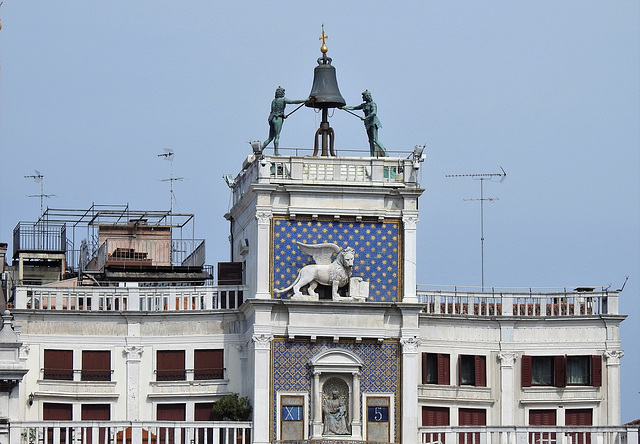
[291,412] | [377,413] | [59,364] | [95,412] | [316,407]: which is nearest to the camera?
[316,407]

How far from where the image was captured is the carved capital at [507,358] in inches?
3167

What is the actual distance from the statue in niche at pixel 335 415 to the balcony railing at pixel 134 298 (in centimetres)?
592

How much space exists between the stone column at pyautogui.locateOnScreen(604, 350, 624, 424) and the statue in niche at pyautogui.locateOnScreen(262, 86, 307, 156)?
652 inches

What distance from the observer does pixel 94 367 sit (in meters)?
78.6

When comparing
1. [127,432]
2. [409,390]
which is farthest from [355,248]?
[127,432]

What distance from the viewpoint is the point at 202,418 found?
78.6 meters

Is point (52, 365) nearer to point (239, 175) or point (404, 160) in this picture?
point (239, 175)

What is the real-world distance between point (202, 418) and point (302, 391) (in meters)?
4.91

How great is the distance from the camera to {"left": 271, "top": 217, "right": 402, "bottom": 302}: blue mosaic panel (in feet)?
252

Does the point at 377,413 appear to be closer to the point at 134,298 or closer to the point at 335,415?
the point at 335,415

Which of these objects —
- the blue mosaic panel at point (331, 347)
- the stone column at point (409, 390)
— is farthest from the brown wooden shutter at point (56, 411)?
the stone column at point (409, 390)

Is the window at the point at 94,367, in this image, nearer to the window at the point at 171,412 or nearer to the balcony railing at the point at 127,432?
the window at the point at 171,412

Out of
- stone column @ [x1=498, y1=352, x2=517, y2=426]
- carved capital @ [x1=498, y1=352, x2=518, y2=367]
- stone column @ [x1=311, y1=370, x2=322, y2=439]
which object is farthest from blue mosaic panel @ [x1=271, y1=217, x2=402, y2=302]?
stone column @ [x1=498, y1=352, x2=517, y2=426]

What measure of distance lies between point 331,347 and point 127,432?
8759 millimetres
